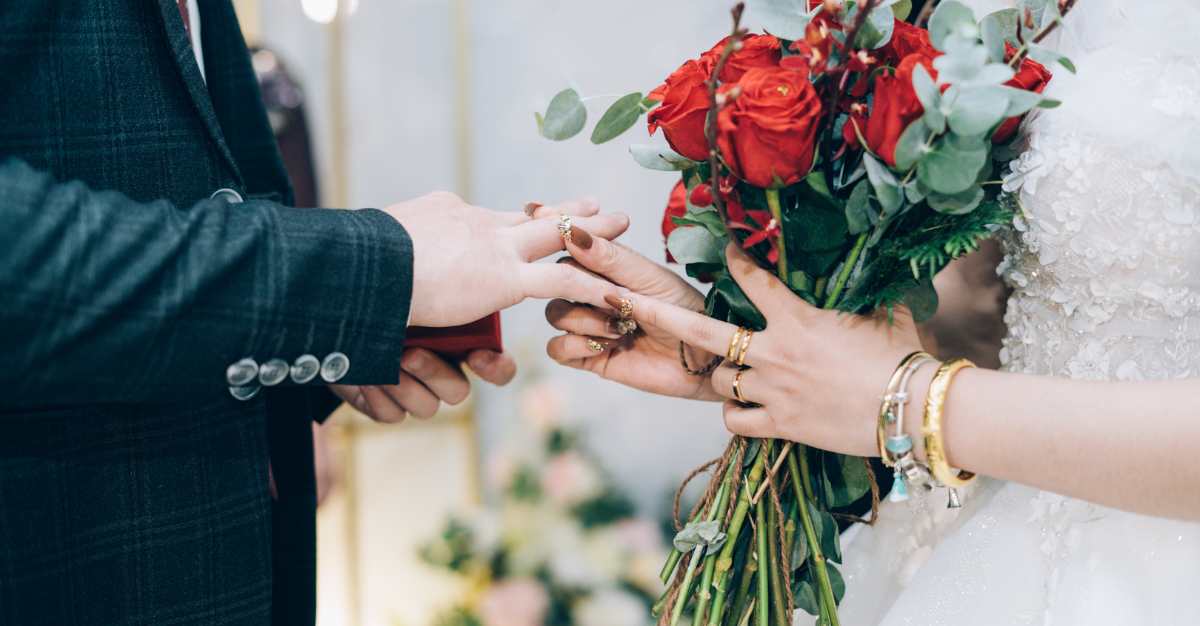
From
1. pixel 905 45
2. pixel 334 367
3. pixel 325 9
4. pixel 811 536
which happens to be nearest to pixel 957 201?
pixel 905 45

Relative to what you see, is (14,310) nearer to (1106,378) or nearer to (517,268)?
(517,268)

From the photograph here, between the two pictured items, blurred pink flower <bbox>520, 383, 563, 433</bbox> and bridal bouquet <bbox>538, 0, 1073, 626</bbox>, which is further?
blurred pink flower <bbox>520, 383, 563, 433</bbox>

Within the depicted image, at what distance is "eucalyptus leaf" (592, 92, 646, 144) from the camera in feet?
3.22

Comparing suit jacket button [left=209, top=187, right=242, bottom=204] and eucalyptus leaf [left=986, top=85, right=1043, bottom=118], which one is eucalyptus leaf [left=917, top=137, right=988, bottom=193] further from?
suit jacket button [left=209, top=187, right=242, bottom=204]

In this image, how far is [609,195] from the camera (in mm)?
2551

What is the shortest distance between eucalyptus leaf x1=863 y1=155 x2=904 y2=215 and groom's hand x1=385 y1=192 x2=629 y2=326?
359mm

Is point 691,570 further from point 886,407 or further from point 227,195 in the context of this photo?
point 227,195

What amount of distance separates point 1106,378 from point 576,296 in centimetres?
58

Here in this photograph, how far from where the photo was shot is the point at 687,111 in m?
0.91

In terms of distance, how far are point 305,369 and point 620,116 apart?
0.41m

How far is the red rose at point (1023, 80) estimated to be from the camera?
2.88ft

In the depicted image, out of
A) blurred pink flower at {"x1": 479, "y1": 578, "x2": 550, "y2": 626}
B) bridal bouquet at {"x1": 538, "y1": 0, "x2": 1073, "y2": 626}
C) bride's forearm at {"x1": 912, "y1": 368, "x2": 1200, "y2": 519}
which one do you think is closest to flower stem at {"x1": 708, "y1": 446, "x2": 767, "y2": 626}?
bridal bouquet at {"x1": 538, "y1": 0, "x2": 1073, "y2": 626}

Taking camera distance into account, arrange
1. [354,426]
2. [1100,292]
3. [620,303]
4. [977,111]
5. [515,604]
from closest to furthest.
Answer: [977,111] < [1100,292] < [620,303] < [515,604] < [354,426]

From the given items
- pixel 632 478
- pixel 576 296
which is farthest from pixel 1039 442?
pixel 632 478
